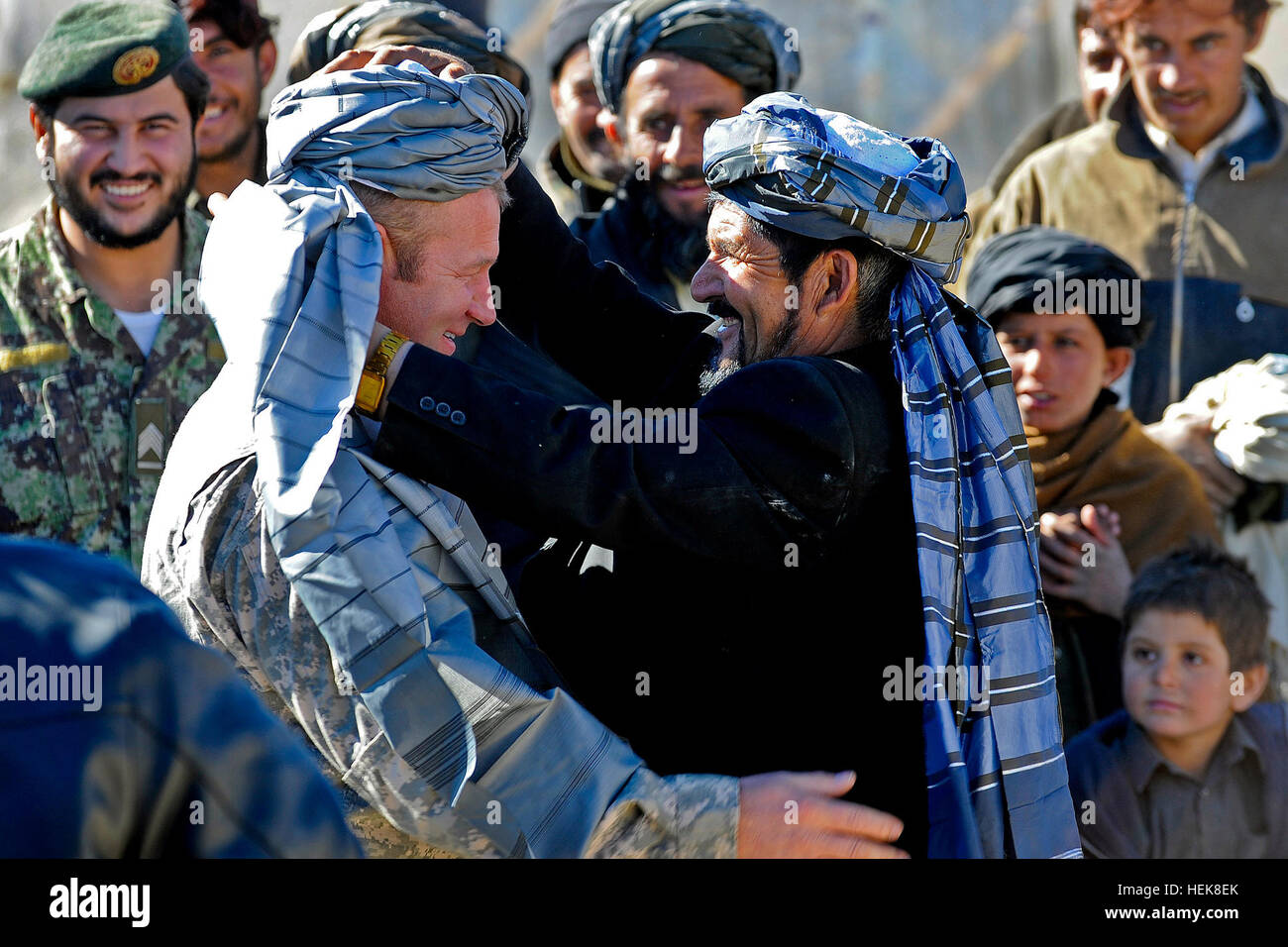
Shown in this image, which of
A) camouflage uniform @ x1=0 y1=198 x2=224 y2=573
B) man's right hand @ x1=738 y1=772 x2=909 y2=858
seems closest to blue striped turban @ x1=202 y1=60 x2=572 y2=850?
man's right hand @ x1=738 y1=772 x2=909 y2=858

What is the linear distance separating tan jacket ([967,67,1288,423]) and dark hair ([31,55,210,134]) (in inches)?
100

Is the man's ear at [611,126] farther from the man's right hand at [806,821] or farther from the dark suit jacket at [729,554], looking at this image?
the man's right hand at [806,821]

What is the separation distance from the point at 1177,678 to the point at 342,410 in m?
2.52

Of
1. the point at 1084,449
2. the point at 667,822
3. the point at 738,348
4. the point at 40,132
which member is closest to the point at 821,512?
the point at 738,348

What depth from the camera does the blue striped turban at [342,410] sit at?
2.14m

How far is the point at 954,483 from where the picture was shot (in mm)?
2479

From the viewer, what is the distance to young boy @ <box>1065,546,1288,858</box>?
377cm

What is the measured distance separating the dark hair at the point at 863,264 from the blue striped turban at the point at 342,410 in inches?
25.2

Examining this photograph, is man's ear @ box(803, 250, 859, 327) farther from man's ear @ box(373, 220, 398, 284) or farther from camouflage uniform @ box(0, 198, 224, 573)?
camouflage uniform @ box(0, 198, 224, 573)

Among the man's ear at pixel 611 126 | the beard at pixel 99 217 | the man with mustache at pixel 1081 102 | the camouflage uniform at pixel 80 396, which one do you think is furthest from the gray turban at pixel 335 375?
the man with mustache at pixel 1081 102

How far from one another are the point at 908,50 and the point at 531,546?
10.9ft

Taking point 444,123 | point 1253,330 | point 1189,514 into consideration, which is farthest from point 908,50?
point 444,123

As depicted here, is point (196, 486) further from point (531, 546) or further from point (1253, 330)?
point (1253, 330)

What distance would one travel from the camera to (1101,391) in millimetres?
4207
